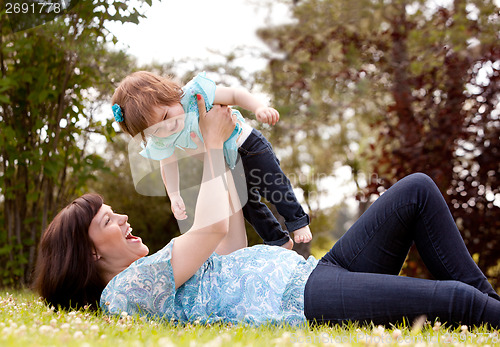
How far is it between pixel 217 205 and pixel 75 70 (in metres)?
3.72

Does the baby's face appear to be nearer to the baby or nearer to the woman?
the baby

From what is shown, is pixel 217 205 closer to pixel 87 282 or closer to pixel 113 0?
pixel 87 282

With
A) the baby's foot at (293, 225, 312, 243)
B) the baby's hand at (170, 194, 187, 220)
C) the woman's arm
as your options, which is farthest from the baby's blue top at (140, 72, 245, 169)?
the baby's foot at (293, 225, 312, 243)

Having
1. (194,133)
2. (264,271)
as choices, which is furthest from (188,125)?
(264,271)

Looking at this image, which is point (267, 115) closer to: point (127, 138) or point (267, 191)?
point (267, 191)

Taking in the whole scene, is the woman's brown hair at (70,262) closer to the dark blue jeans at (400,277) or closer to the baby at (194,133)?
the baby at (194,133)

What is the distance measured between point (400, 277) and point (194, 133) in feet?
4.15

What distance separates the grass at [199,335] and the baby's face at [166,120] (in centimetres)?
99

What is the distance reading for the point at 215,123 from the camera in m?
2.55

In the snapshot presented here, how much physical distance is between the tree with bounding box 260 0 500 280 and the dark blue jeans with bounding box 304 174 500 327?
110 inches

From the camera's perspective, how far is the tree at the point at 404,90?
5.05 meters

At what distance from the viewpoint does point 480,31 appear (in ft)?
23.3

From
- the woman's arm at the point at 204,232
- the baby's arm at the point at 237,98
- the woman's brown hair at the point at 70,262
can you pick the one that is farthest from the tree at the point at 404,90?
the woman's brown hair at the point at 70,262

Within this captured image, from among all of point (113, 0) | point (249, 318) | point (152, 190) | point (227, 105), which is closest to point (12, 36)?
point (113, 0)
